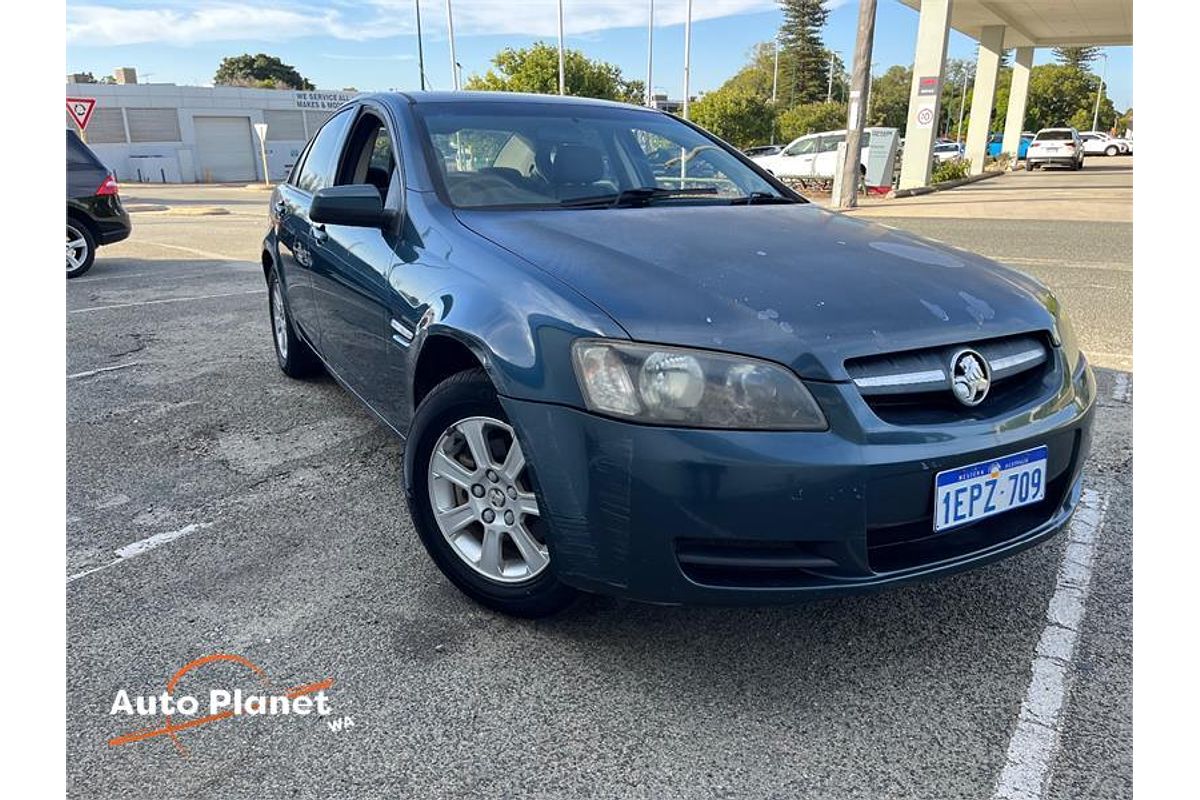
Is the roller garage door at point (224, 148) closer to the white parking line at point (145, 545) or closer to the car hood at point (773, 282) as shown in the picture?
the white parking line at point (145, 545)

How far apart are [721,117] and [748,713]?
41.3 meters

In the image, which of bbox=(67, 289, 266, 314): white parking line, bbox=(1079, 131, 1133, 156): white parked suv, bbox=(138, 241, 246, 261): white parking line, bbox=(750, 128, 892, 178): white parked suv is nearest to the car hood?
bbox=(67, 289, 266, 314): white parking line

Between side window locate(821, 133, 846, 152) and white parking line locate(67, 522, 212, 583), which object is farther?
side window locate(821, 133, 846, 152)

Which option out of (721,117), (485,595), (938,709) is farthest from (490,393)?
(721,117)

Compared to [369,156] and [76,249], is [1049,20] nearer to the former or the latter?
[76,249]

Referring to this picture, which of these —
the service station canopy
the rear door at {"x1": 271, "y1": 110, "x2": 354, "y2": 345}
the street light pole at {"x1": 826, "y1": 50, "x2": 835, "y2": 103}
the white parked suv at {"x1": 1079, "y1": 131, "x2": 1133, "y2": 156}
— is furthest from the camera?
the street light pole at {"x1": 826, "y1": 50, "x2": 835, "y2": 103}

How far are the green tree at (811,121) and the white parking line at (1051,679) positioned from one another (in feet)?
164

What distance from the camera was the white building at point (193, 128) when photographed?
1438 inches

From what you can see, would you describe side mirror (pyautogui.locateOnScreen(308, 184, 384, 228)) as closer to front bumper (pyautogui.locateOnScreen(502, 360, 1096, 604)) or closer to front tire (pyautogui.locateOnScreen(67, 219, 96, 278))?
front bumper (pyautogui.locateOnScreen(502, 360, 1096, 604))

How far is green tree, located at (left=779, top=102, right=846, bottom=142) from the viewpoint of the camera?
50.4 meters

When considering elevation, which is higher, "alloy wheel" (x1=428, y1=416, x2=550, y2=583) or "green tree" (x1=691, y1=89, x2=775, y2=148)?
"green tree" (x1=691, y1=89, x2=775, y2=148)

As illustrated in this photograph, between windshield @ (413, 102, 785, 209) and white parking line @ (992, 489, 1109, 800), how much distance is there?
178 cm

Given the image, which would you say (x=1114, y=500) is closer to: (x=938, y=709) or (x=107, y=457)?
(x=938, y=709)

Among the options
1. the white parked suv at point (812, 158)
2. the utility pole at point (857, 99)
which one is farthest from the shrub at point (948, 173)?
the utility pole at point (857, 99)
